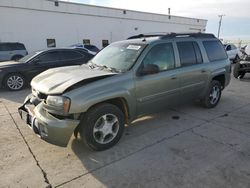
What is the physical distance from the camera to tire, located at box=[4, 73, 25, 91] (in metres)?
7.89

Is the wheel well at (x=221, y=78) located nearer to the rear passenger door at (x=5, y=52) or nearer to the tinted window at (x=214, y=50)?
the tinted window at (x=214, y=50)

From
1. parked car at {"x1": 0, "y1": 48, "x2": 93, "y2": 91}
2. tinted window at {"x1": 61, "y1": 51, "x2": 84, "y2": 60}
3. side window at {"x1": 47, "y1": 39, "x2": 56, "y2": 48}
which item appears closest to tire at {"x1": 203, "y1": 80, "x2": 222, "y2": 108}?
parked car at {"x1": 0, "y1": 48, "x2": 93, "y2": 91}

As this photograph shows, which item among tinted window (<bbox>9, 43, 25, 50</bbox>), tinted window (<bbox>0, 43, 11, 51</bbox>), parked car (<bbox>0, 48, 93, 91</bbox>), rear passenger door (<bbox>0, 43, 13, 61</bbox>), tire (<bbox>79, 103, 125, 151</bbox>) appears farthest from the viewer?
tinted window (<bbox>9, 43, 25, 50</bbox>)

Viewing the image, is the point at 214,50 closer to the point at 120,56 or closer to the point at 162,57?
the point at 162,57

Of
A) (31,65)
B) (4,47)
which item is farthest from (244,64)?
(4,47)

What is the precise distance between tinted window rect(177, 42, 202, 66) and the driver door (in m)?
0.28

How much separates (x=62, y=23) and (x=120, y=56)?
20507 mm

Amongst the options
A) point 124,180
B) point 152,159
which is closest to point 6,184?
point 124,180

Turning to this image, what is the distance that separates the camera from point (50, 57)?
8602mm

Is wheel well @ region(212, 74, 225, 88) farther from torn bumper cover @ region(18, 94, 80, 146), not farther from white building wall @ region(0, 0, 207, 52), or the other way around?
white building wall @ region(0, 0, 207, 52)

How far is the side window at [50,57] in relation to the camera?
8453 millimetres

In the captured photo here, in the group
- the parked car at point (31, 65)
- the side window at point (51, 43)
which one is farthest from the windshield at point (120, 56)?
the side window at point (51, 43)

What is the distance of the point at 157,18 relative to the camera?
32125mm

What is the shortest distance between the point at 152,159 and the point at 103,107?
108cm
